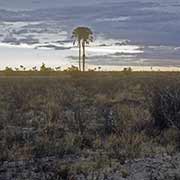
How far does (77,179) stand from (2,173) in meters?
2.10

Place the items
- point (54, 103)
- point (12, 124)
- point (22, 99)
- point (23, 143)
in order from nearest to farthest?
point (23, 143) → point (12, 124) → point (54, 103) → point (22, 99)

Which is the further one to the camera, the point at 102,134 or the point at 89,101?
the point at 89,101

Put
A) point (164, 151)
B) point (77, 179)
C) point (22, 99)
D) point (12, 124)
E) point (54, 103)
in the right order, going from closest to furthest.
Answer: point (77, 179), point (164, 151), point (12, 124), point (54, 103), point (22, 99)

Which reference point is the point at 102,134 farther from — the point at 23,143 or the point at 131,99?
the point at 131,99

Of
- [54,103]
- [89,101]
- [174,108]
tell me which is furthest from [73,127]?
[89,101]

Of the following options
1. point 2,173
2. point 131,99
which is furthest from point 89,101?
point 2,173

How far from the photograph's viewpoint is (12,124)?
26.9m

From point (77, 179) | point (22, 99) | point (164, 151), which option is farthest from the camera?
point (22, 99)

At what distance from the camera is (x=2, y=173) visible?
1691cm

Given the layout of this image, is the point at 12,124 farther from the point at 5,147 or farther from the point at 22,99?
the point at 22,99

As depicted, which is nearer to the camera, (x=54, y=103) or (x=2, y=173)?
(x=2, y=173)

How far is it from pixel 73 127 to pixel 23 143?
3.99 meters

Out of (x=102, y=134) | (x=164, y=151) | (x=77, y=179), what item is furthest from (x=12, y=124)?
(x=77, y=179)

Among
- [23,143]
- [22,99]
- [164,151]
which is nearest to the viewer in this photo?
[164,151]
